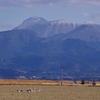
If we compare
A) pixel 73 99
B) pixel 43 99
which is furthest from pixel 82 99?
pixel 43 99

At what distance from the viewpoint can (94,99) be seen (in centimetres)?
4425

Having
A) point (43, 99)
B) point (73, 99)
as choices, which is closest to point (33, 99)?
point (43, 99)

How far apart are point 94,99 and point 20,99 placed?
21.8 feet

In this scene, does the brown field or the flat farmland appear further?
the brown field

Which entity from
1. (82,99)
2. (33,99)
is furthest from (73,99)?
(33,99)

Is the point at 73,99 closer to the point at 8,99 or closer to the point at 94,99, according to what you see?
the point at 94,99

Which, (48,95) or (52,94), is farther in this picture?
(52,94)

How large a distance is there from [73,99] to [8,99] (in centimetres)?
581

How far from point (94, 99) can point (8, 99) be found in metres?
7.71

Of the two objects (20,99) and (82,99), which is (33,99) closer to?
(20,99)

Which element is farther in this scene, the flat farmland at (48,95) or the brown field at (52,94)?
the brown field at (52,94)

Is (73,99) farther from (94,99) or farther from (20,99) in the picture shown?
(20,99)

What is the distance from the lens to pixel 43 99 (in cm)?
4316

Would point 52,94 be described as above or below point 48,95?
above
